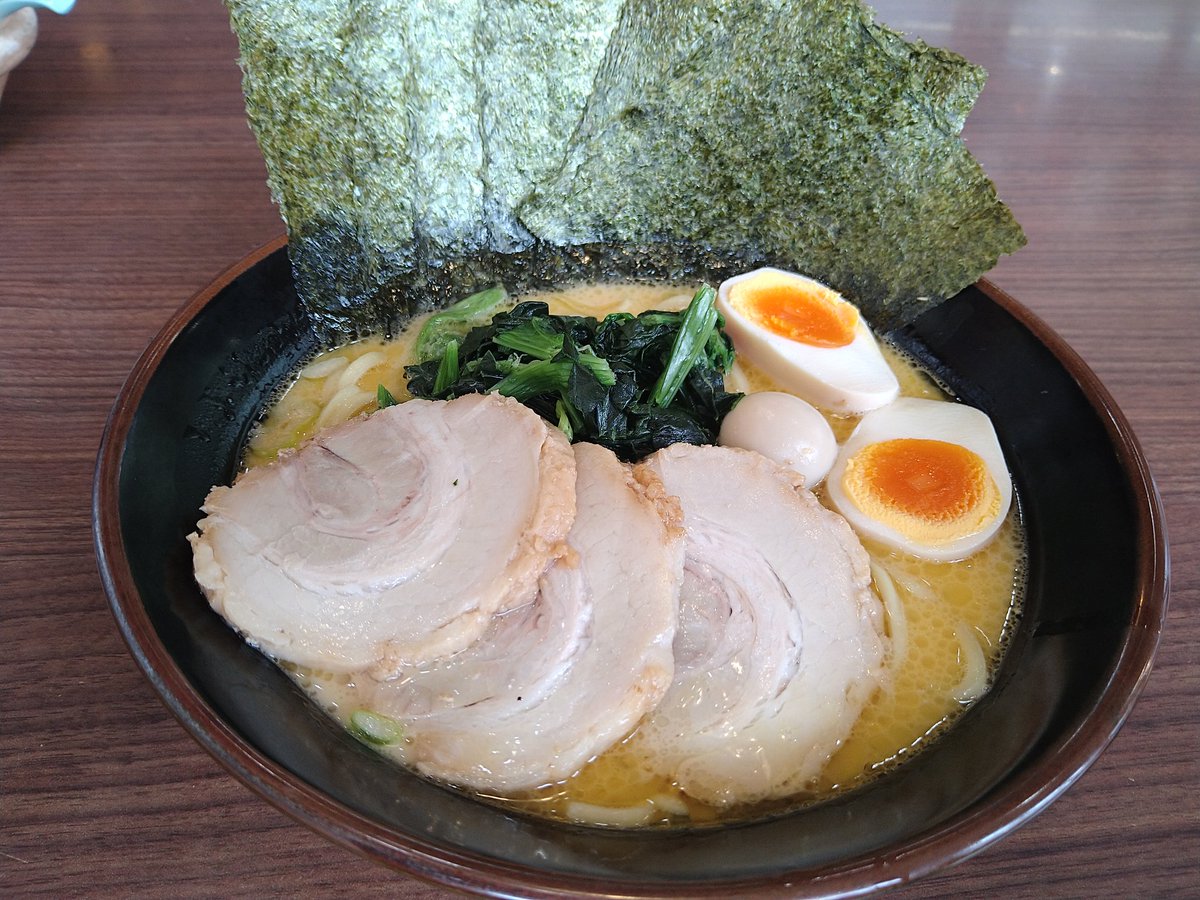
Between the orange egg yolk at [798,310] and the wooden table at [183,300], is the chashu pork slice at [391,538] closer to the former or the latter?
the wooden table at [183,300]

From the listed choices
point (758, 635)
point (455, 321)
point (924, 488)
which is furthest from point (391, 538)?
point (924, 488)

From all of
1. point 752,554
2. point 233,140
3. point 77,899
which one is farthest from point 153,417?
point 233,140

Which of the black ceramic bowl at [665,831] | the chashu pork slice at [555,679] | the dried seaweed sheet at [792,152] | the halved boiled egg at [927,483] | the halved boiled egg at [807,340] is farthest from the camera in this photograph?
the halved boiled egg at [807,340]

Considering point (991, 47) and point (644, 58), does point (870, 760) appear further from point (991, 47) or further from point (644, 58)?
point (991, 47)

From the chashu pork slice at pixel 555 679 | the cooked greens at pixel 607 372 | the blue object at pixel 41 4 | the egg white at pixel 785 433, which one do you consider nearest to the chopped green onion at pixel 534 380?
the cooked greens at pixel 607 372

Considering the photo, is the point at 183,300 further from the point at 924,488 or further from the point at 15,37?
the point at 924,488
